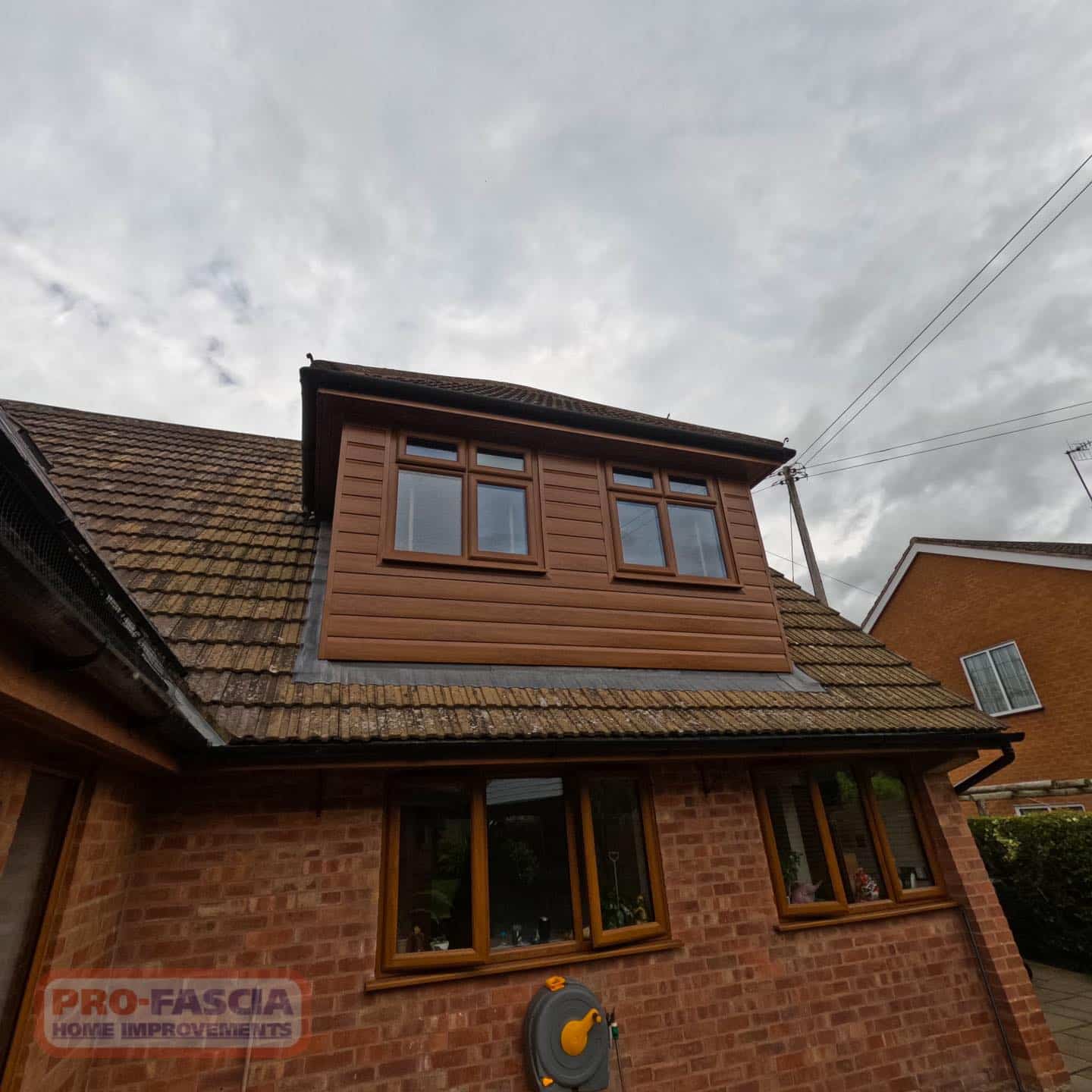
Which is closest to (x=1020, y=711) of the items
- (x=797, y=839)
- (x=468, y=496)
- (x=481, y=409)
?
(x=797, y=839)

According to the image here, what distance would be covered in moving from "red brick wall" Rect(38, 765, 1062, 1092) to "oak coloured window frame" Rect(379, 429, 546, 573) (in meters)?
1.97

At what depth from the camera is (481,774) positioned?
4.26m

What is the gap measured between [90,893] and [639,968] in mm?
3410

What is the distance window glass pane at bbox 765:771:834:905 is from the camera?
4859mm

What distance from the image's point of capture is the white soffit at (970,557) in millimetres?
12098

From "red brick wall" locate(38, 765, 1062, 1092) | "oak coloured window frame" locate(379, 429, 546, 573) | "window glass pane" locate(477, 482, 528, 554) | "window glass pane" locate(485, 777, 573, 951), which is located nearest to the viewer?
"red brick wall" locate(38, 765, 1062, 1092)

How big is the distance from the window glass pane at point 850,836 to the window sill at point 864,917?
16cm

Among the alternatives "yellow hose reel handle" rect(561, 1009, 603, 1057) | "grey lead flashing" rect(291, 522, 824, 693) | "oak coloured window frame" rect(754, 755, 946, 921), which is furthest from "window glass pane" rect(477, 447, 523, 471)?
"yellow hose reel handle" rect(561, 1009, 603, 1057)

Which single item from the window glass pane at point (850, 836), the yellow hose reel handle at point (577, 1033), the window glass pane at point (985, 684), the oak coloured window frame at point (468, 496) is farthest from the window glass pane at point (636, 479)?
the window glass pane at point (985, 684)

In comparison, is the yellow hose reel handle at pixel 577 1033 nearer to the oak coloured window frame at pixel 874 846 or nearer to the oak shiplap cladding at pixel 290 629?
the oak shiplap cladding at pixel 290 629

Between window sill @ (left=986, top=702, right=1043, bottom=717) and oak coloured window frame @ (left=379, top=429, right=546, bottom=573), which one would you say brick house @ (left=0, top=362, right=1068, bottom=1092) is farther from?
window sill @ (left=986, top=702, right=1043, bottom=717)

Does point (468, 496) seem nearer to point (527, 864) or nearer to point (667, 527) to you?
point (667, 527)

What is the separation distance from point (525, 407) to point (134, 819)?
439 cm

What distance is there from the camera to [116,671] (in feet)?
6.68
